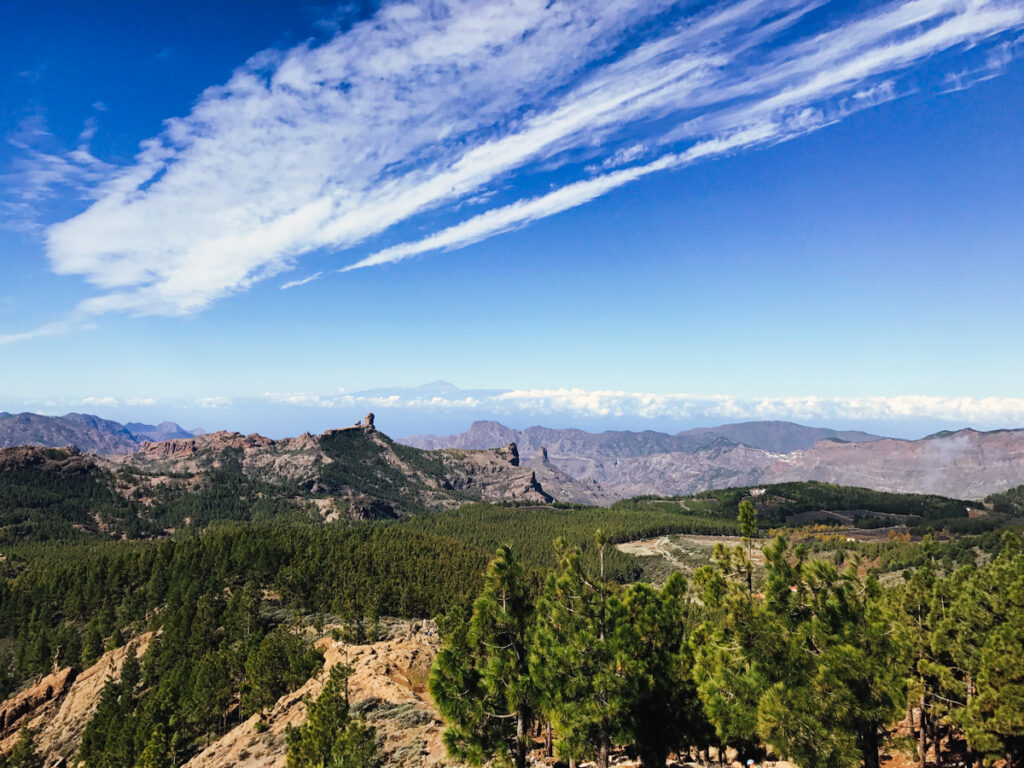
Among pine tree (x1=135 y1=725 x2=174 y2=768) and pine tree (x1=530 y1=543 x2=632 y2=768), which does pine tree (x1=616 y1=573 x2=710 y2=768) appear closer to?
pine tree (x1=530 y1=543 x2=632 y2=768)

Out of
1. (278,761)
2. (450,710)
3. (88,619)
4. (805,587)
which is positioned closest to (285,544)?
(88,619)

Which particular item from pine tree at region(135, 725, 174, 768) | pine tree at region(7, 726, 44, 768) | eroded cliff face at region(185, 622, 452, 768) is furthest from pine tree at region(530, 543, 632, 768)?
pine tree at region(7, 726, 44, 768)

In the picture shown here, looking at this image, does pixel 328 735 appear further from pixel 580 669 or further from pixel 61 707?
pixel 61 707

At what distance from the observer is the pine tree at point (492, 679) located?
25453mm

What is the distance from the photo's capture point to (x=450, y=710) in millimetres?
25406

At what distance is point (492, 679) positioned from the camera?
83.9 ft

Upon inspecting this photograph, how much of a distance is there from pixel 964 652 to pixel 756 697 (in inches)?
697

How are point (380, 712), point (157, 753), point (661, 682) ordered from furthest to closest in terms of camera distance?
point (157, 753) < point (380, 712) < point (661, 682)

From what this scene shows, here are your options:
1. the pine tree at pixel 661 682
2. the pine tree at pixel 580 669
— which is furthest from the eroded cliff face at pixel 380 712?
the pine tree at pixel 580 669

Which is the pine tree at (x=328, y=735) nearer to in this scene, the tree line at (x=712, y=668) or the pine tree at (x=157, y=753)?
the tree line at (x=712, y=668)

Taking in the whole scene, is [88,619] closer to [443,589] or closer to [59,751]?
[59,751]

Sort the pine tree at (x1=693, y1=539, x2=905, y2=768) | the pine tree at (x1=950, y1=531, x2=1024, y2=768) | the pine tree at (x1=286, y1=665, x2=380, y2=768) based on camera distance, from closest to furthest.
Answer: the pine tree at (x1=693, y1=539, x2=905, y2=768) < the pine tree at (x1=950, y1=531, x2=1024, y2=768) < the pine tree at (x1=286, y1=665, x2=380, y2=768)

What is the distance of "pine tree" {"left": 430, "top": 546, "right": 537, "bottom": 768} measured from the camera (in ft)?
83.5


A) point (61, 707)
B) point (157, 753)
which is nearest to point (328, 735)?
point (157, 753)
